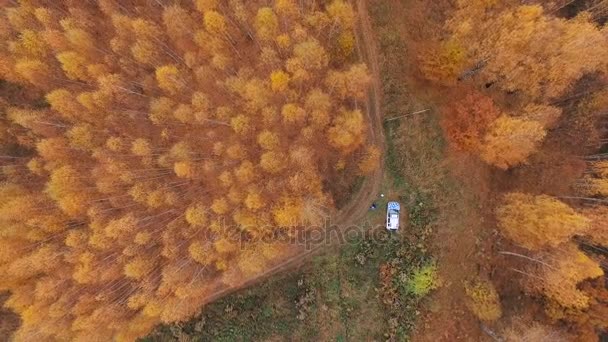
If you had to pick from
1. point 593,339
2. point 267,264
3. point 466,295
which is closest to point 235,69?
point 267,264

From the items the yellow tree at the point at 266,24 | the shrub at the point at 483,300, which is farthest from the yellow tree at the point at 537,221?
the yellow tree at the point at 266,24

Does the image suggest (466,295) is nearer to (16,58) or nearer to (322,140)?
(322,140)

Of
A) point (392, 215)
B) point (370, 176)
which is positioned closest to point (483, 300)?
point (392, 215)

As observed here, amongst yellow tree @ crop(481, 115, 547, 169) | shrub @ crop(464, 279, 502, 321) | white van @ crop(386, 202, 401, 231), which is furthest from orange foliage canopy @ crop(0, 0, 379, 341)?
shrub @ crop(464, 279, 502, 321)

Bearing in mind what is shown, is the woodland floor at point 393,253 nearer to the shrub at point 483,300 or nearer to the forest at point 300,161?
the forest at point 300,161

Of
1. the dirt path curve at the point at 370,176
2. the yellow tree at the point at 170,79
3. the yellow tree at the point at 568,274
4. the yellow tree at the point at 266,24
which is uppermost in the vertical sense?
the yellow tree at the point at 266,24

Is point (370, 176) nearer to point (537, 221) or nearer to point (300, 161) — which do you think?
point (300, 161)
